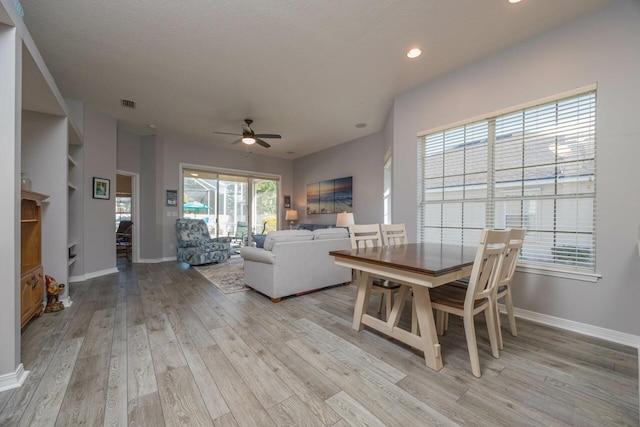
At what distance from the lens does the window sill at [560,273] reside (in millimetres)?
2229

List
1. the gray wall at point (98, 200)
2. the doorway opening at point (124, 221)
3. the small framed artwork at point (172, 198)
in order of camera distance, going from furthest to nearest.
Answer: the doorway opening at point (124, 221)
the small framed artwork at point (172, 198)
the gray wall at point (98, 200)

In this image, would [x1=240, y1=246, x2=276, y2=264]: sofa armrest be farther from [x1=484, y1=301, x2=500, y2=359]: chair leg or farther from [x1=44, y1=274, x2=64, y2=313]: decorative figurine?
[x1=484, y1=301, x2=500, y2=359]: chair leg

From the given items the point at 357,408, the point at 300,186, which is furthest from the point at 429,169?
the point at 300,186

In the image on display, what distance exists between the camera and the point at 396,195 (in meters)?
3.75

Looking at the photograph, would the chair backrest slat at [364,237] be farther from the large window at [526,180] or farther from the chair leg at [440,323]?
the large window at [526,180]

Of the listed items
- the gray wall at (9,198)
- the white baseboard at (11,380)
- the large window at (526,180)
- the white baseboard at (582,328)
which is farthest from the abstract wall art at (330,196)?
the white baseboard at (11,380)

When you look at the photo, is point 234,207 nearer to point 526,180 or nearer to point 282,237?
point 282,237

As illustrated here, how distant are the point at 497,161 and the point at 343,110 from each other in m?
2.47

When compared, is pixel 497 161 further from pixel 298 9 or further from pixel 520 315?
pixel 298 9

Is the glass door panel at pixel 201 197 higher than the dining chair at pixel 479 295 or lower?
higher

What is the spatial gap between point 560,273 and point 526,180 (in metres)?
0.96

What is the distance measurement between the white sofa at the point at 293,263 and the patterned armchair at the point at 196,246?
2.16m

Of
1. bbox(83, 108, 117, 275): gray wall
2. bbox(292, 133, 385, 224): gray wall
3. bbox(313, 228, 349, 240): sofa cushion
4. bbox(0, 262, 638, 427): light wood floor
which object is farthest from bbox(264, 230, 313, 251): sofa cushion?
bbox(83, 108, 117, 275): gray wall

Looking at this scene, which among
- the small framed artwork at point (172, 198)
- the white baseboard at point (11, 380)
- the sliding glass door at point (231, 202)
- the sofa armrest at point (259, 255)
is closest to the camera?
the white baseboard at point (11, 380)
